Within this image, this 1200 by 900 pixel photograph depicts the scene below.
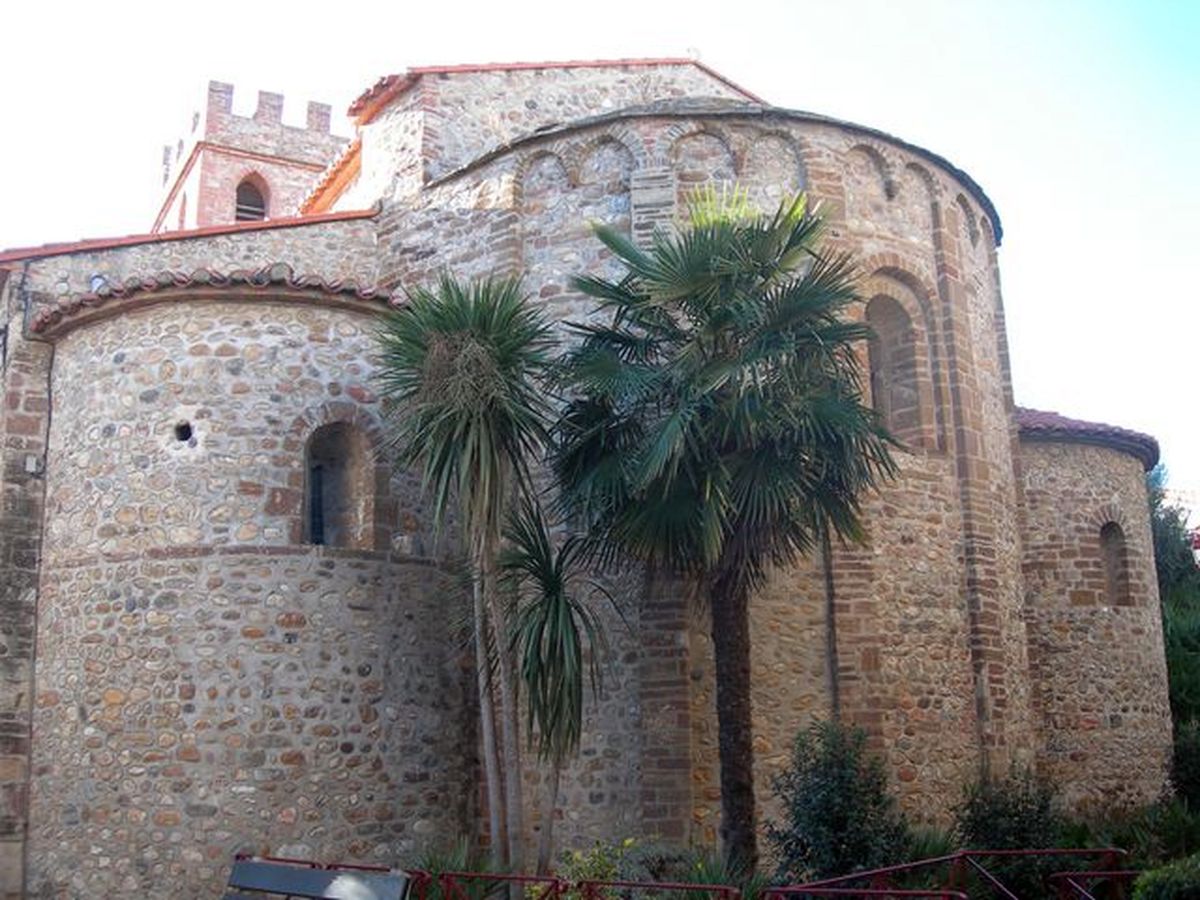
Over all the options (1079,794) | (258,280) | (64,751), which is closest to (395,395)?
(258,280)

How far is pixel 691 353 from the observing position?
486 inches

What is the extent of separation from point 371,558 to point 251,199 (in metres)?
20.6

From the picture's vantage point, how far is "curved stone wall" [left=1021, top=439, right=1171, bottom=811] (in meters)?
17.3

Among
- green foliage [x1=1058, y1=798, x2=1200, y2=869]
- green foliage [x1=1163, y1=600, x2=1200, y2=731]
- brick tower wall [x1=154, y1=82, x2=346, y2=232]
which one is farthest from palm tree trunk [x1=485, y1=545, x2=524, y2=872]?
brick tower wall [x1=154, y1=82, x2=346, y2=232]

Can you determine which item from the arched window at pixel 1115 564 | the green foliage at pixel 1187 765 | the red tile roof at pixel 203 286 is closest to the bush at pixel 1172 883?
the green foliage at pixel 1187 765

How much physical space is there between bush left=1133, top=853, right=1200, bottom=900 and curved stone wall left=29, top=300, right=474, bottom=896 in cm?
661

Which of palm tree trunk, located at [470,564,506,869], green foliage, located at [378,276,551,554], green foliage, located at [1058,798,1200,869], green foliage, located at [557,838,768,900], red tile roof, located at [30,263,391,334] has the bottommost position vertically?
green foliage, located at [1058,798,1200,869]

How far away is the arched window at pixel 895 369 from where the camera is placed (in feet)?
50.6

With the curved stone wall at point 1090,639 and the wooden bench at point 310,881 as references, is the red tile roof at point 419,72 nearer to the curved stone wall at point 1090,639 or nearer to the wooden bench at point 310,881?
the curved stone wall at point 1090,639

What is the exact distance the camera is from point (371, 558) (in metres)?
13.6

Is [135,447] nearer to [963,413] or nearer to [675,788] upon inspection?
[675,788]

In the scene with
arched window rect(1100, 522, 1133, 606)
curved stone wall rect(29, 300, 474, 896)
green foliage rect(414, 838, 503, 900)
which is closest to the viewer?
green foliage rect(414, 838, 503, 900)

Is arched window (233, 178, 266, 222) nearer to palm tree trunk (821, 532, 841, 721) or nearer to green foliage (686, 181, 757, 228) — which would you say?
green foliage (686, 181, 757, 228)

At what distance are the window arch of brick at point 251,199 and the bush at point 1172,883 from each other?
25899mm
